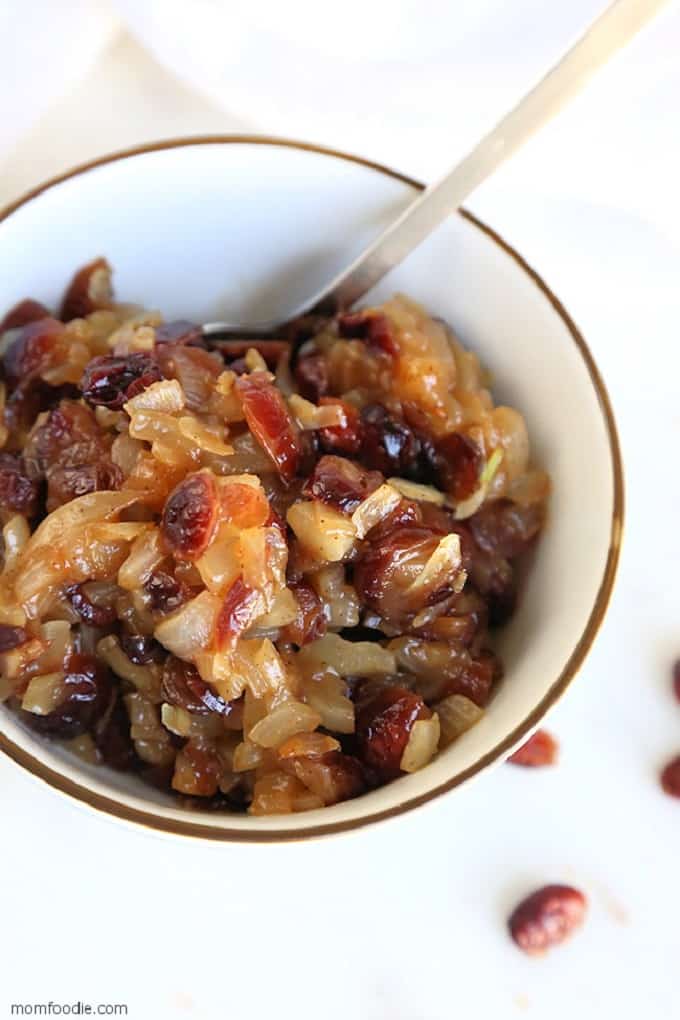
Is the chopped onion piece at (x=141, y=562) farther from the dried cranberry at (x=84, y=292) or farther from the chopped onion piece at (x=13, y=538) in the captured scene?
the dried cranberry at (x=84, y=292)

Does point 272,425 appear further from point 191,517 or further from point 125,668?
point 125,668

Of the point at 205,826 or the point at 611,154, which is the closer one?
the point at 205,826

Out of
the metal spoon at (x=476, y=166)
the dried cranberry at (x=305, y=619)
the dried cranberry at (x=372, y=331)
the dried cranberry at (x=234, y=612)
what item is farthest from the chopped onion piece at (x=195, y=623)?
the metal spoon at (x=476, y=166)

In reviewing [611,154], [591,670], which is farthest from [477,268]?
[591,670]

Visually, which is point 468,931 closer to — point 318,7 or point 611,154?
point 611,154

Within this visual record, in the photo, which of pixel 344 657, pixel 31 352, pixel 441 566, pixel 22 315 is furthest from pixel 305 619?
pixel 22 315
